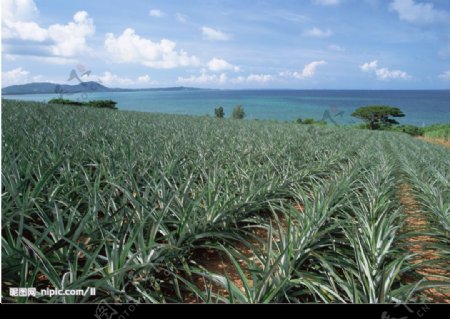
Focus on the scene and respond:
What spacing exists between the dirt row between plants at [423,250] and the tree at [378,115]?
32063 mm

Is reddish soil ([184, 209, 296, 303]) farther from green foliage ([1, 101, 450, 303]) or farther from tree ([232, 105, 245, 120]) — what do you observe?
tree ([232, 105, 245, 120])

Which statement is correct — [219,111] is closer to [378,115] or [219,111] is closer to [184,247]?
[378,115]

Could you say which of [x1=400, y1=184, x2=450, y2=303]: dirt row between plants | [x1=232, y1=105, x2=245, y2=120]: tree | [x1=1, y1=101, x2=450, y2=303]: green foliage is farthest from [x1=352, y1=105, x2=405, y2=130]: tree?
[x1=1, y1=101, x2=450, y2=303]: green foliage

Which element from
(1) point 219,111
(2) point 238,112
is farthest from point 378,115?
(1) point 219,111

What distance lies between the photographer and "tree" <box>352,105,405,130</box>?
33594 mm

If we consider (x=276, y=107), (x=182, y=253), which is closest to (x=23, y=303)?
(x=182, y=253)

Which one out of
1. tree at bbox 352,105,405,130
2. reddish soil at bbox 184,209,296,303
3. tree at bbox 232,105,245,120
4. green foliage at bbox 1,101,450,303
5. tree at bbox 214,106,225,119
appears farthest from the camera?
tree at bbox 352,105,405,130

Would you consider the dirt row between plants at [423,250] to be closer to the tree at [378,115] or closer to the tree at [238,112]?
the tree at [238,112]

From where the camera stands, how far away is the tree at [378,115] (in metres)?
33.6

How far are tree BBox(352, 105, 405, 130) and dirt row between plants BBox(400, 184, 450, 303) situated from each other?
3206 centimetres

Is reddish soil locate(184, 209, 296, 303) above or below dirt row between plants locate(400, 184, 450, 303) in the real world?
above

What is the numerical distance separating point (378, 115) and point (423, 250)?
34966mm

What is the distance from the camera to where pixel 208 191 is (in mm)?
2416

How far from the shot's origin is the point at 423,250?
2531 mm
